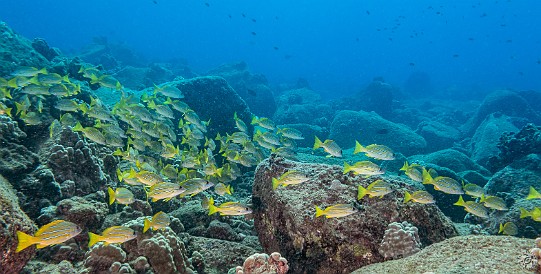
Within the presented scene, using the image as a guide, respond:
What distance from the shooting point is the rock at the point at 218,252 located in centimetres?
561

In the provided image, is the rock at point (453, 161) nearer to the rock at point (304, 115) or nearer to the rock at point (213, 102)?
the rock at point (213, 102)

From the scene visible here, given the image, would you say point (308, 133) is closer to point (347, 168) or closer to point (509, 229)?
point (509, 229)

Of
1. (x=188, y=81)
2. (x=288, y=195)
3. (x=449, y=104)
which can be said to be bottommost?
(x=449, y=104)

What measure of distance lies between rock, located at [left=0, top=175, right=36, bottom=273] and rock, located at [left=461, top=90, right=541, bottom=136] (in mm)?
34134

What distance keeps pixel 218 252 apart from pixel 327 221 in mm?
2134

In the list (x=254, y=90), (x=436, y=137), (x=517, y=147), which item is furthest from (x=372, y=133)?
(x=254, y=90)

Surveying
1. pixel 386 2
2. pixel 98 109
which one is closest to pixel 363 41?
pixel 386 2

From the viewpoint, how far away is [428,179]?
239 inches

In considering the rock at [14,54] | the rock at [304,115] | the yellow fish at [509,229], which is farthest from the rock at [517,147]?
the rock at [14,54]

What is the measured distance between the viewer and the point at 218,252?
5805 millimetres

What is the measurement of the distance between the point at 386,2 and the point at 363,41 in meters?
30.1

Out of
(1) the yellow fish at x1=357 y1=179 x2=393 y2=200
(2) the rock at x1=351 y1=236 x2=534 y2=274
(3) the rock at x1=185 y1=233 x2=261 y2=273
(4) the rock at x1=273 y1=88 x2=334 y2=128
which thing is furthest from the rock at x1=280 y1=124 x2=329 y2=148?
(2) the rock at x1=351 y1=236 x2=534 y2=274

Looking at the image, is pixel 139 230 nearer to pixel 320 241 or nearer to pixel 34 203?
pixel 34 203

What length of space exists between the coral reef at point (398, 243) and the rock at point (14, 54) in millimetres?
17257
